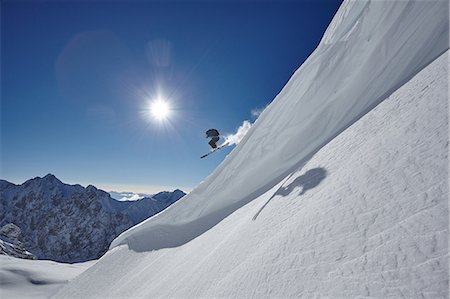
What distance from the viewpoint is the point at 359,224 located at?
2.49 m

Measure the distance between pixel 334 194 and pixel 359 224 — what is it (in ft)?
2.45

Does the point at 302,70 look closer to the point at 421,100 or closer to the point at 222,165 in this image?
the point at 222,165

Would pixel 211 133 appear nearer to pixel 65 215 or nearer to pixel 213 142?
pixel 213 142

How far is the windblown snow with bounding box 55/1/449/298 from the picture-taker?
210 centimetres

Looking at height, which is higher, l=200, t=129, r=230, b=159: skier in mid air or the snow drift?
l=200, t=129, r=230, b=159: skier in mid air

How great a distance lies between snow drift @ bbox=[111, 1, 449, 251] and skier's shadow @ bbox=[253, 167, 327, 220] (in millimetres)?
949

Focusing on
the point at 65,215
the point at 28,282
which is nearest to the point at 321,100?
the point at 28,282

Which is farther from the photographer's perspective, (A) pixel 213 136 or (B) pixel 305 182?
(A) pixel 213 136

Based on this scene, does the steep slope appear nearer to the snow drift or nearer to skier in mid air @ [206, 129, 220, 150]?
the snow drift

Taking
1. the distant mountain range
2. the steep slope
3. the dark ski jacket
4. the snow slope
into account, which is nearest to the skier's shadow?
the steep slope

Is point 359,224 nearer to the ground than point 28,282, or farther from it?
nearer to the ground

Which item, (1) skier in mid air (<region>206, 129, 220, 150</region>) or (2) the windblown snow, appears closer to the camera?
(2) the windblown snow

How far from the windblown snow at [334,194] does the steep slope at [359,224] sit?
1 centimetres

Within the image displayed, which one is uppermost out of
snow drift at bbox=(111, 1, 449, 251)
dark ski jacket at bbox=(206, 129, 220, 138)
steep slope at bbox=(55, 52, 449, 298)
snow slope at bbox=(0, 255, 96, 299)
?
snow slope at bbox=(0, 255, 96, 299)
